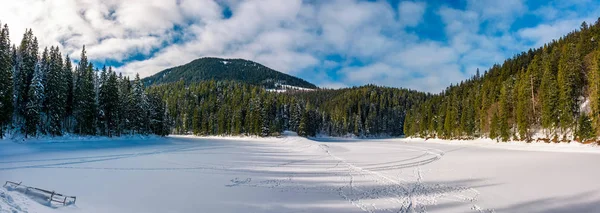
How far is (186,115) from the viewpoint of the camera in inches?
4875

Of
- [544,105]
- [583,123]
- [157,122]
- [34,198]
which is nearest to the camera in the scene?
[34,198]

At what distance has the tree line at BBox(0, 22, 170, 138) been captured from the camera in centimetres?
4394

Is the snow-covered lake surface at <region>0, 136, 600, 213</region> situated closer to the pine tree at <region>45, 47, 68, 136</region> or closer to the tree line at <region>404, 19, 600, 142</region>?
the tree line at <region>404, 19, 600, 142</region>

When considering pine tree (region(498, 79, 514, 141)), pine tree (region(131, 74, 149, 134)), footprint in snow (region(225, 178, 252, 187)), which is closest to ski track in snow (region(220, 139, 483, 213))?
footprint in snow (region(225, 178, 252, 187))

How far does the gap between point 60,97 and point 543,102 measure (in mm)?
76787

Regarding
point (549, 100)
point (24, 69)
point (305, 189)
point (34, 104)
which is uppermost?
point (24, 69)

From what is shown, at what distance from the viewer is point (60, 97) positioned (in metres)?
50.4

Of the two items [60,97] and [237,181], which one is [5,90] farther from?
[237,181]

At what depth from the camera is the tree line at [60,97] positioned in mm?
43938

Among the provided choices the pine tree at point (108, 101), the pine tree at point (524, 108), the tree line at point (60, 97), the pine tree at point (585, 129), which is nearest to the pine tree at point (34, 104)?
the tree line at point (60, 97)

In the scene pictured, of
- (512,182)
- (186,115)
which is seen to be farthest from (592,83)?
(186,115)

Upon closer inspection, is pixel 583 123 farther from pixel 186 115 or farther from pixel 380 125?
pixel 186 115

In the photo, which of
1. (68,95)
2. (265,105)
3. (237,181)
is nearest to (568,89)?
(237,181)

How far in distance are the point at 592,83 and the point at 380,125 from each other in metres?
100
